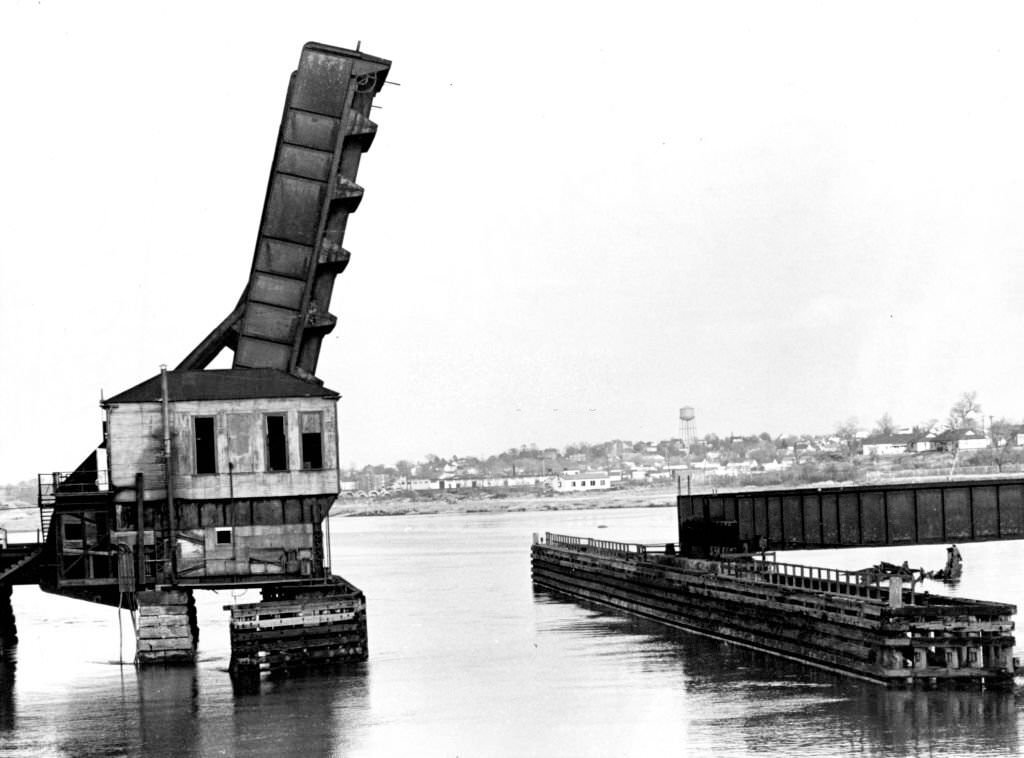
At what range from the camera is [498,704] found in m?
38.8

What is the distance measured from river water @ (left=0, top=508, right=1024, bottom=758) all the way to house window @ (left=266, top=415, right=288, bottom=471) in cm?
612

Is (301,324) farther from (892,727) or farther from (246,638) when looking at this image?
(892,727)

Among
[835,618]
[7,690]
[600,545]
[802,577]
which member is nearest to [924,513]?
[802,577]

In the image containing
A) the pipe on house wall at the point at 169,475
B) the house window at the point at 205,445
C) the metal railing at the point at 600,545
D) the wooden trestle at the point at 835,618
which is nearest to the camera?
the wooden trestle at the point at 835,618

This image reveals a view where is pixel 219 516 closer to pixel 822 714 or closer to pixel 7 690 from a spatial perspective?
pixel 7 690

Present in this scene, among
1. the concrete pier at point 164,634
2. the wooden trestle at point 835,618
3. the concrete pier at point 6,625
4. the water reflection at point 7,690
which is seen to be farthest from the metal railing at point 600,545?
the water reflection at point 7,690

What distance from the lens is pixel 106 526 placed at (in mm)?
48031

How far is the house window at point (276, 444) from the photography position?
152 feet

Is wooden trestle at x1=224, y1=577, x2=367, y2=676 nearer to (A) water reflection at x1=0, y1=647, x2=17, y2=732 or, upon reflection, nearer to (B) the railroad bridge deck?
(A) water reflection at x1=0, y1=647, x2=17, y2=732

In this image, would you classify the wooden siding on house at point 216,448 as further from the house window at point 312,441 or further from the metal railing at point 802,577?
the metal railing at point 802,577

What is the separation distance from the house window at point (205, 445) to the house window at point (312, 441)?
254cm

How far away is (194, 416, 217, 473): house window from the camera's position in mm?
46062

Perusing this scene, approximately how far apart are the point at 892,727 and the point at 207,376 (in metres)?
22.8

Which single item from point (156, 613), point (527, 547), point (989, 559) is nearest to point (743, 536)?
point (156, 613)
